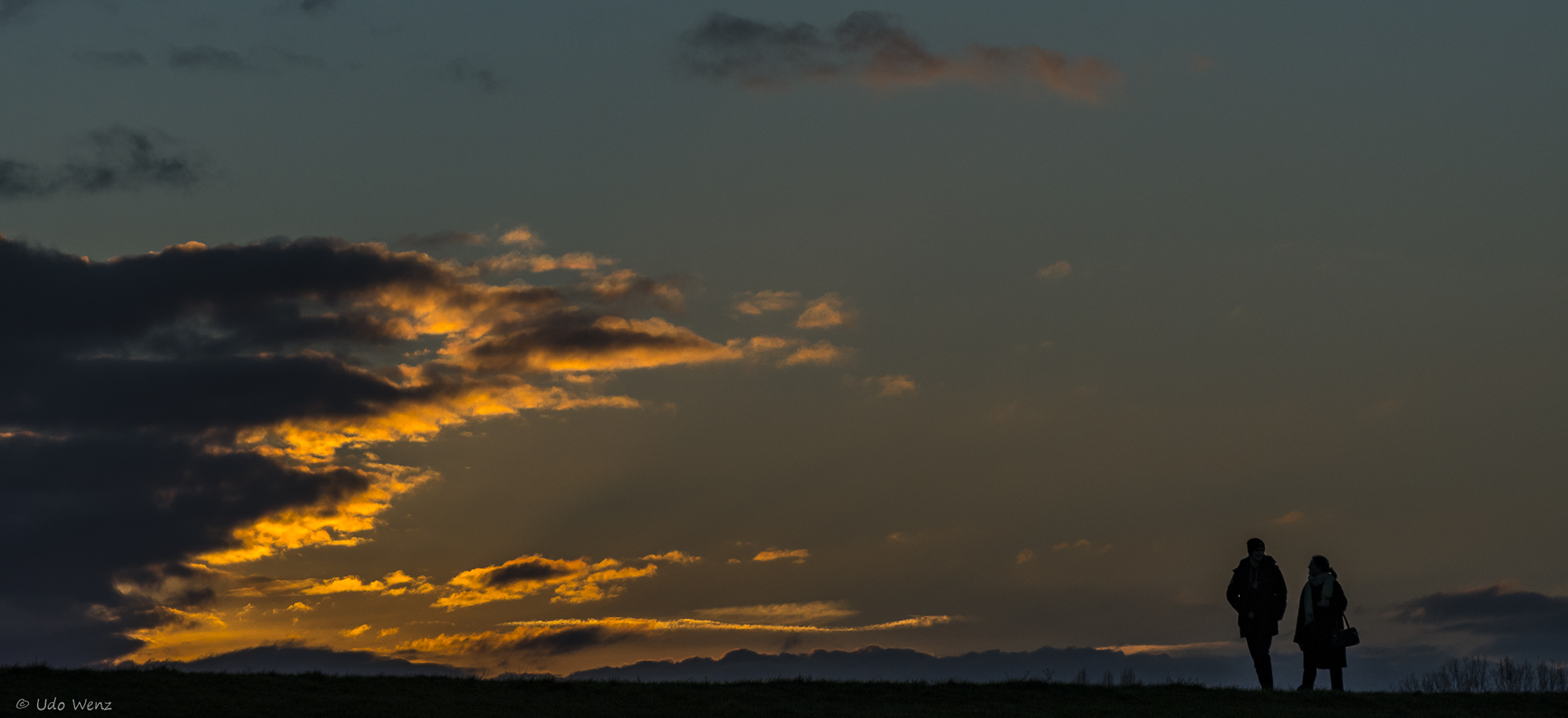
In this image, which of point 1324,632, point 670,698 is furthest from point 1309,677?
point 670,698

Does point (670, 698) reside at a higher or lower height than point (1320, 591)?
lower

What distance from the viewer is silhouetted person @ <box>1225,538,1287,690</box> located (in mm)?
26641

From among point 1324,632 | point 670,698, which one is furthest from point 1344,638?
point 670,698

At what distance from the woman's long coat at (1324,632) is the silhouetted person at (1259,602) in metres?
0.54

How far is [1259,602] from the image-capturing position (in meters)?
26.7

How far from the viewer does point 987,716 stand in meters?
21.8

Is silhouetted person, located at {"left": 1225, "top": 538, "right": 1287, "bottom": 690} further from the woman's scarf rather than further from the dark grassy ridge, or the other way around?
the dark grassy ridge

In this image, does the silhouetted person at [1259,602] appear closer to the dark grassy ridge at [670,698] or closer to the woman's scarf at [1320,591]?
the woman's scarf at [1320,591]

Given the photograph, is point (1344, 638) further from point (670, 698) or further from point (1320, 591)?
point (670, 698)

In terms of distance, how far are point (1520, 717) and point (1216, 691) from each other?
4606 millimetres

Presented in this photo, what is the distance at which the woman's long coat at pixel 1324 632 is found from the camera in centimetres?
2609

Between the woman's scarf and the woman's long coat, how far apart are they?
0.15 ft

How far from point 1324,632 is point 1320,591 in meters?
Result: 0.74

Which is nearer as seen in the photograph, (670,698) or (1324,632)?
(670,698)
